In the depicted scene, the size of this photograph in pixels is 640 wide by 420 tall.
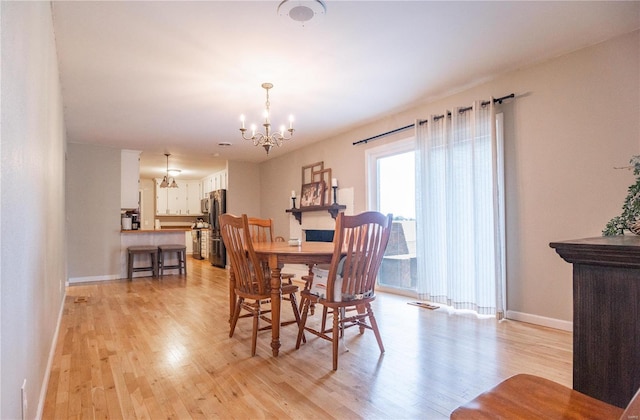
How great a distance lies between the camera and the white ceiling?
225 cm

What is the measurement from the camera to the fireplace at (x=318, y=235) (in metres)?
5.54

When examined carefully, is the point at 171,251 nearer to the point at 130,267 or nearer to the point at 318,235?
the point at 130,267

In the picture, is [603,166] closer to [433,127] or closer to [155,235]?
[433,127]

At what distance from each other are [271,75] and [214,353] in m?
2.38

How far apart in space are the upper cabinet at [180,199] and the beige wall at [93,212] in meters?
4.23

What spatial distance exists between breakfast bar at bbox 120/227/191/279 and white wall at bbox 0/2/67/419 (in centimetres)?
455

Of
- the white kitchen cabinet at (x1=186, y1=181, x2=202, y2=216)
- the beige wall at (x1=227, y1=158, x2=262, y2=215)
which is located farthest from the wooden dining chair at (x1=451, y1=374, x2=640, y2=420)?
the white kitchen cabinet at (x1=186, y1=181, x2=202, y2=216)

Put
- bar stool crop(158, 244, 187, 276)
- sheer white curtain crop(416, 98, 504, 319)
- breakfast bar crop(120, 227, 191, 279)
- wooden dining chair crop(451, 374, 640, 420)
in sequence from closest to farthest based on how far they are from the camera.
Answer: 1. wooden dining chair crop(451, 374, 640, 420)
2. sheer white curtain crop(416, 98, 504, 319)
3. breakfast bar crop(120, 227, 191, 279)
4. bar stool crop(158, 244, 187, 276)

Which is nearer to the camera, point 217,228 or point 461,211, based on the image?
point 461,211

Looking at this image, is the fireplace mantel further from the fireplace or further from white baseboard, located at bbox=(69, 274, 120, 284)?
white baseboard, located at bbox=(69, 274, 120, 284)

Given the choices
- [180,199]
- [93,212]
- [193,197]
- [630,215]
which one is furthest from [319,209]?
[180,199]

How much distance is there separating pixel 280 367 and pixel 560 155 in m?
2.78

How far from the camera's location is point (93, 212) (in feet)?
19.2

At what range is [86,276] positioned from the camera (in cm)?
576
